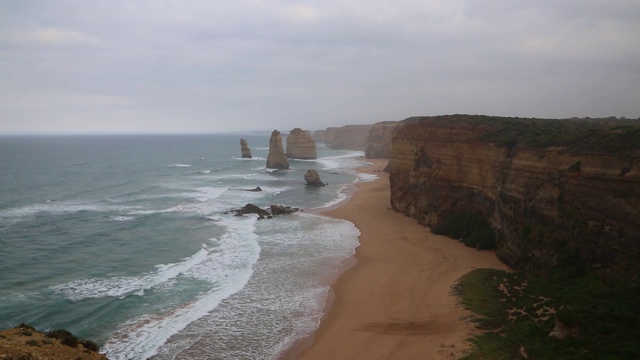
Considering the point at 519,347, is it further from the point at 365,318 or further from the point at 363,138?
the point at 363,138

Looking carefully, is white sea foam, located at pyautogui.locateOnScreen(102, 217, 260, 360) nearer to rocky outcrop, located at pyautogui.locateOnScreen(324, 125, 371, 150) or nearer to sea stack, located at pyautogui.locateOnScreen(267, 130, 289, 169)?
sea stack, located at pyautogui.locateOnScreen(267, 130, 289, 169)

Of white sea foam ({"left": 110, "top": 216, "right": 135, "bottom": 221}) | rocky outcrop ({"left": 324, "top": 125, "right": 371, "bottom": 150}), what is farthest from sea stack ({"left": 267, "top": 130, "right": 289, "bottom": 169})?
rocky outcrop ({"left": 324, "top": 125, "right": 371, "bottom": 150})

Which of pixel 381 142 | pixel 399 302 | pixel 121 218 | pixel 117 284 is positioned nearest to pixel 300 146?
pixel 381 142

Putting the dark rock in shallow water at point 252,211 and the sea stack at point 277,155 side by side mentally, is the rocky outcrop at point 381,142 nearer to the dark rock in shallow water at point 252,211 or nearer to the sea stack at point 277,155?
the sea stack at point 277,155

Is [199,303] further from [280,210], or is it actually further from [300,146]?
[300,146]

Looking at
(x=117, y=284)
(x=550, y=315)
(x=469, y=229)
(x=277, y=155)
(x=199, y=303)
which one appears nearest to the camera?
(x=550, y=315)

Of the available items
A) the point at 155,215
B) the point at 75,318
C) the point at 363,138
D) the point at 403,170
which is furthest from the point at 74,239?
the point at 363,138
